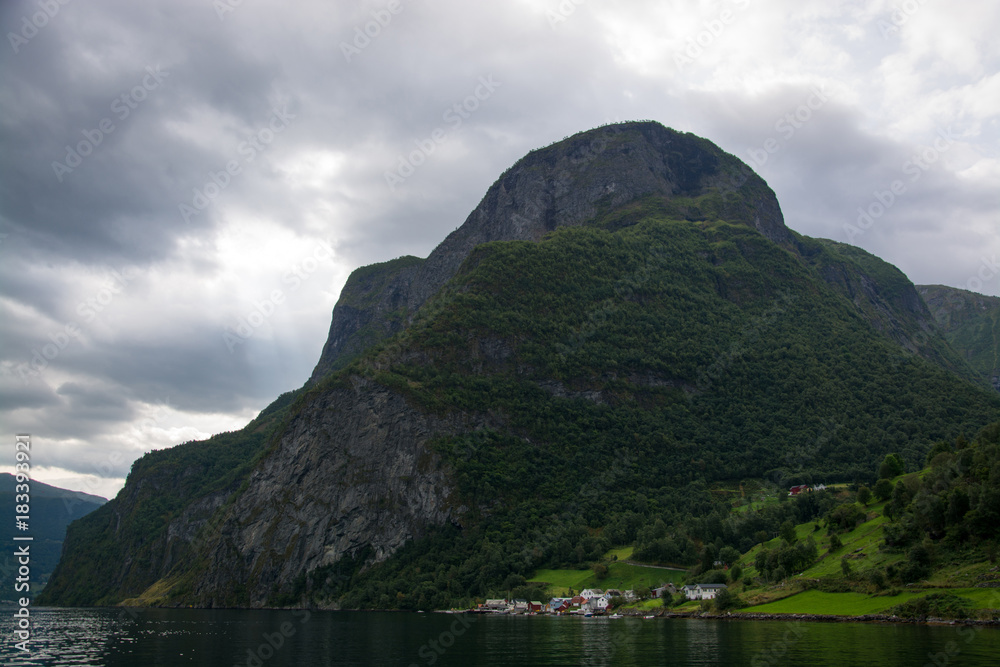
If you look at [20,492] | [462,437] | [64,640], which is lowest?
[64,640]

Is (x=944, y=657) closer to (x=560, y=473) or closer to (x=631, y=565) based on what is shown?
(x=631, y=565)

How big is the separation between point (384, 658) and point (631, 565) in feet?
292

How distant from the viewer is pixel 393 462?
182 metres

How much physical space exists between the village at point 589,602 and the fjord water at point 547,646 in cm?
2034

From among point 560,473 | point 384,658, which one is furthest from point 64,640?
point 560,473

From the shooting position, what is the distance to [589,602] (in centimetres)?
11850

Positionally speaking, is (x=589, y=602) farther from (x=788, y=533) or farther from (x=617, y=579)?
(x=788, y=533)

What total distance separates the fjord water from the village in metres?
20.3

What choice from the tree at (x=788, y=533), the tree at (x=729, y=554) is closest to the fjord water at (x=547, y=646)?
the tree at (x=788, y=533)

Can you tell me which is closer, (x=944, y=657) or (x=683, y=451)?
(x=944, y=657)

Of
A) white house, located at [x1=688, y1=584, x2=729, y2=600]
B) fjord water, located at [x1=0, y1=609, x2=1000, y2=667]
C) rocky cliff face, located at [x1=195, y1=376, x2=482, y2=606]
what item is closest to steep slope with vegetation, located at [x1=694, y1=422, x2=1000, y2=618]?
white house, located at [x1=688, y1=584, x2=729, y2=600]

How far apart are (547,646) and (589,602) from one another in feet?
188

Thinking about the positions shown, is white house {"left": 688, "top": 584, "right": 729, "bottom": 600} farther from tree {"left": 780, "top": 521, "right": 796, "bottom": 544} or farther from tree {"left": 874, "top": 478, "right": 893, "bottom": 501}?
tree {"left": 874, "top": 478, "right": 893, "bottom": 501}

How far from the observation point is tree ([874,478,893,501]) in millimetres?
114950
